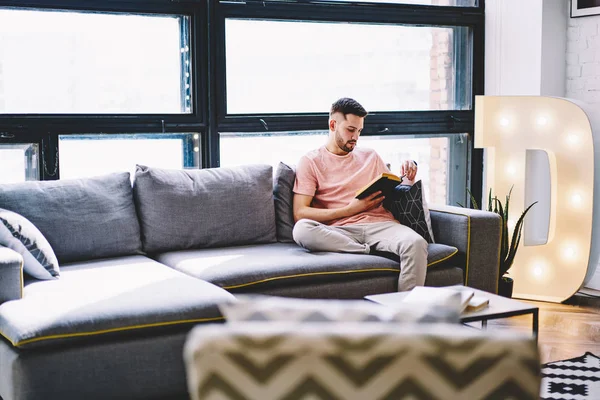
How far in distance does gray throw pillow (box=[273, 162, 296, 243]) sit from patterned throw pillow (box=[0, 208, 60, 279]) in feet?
4.07

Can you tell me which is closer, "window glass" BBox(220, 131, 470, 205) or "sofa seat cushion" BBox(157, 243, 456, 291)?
"sofa seat cushion" BBox(157, 243, 456, 291)

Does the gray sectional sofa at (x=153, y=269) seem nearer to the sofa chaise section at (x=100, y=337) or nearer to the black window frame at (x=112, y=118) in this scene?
the sofa chaise section at (x=100, y=337)

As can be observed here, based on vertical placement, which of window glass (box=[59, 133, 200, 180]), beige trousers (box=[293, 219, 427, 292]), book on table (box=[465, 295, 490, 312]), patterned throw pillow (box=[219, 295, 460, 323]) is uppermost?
window glass (box=[59, 133, 200, 180])

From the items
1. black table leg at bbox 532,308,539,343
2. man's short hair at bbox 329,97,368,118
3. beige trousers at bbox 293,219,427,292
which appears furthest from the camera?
man's short hair at bbox 329,97,368,118

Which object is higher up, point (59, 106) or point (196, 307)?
point (59, 106)

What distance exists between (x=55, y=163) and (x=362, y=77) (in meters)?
2.01

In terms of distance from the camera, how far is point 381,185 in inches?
153

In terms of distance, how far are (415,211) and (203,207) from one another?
41.8 inches

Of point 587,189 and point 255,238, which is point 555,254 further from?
point 255,238

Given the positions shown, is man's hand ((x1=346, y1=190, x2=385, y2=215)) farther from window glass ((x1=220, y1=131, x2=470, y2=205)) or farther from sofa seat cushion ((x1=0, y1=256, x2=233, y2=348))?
sofa seat cushion ((x1=0, y1=256, x2=233, y2=348))

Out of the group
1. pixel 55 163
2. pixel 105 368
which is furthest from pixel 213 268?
pixel 55 163

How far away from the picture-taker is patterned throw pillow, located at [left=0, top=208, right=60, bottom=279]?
3.12 meters

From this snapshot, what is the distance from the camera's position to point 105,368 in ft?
9.00

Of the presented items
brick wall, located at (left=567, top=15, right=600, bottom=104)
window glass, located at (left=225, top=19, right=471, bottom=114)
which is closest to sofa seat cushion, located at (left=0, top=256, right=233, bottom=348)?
window glass, located at (left=225, top=19, right=471, bottom=114)
